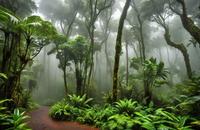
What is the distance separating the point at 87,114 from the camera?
11.6m

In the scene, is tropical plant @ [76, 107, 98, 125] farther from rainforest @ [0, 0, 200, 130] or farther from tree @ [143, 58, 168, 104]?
tree @ [143, 58, 168, 104]

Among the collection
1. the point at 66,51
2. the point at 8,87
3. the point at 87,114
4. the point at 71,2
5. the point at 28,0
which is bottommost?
the point at 87,114

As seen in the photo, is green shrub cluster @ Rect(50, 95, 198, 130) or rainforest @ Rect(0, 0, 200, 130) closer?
green shrub cluster @ Rect(50, 95, 198, 130)

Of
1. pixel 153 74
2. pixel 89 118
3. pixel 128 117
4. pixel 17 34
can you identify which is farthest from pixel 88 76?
pixel 128 117

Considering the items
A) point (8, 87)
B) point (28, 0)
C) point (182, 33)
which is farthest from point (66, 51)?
point (182, 33)

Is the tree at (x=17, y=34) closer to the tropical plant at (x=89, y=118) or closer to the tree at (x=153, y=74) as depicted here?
the tropical plant at (x=89, y=118)

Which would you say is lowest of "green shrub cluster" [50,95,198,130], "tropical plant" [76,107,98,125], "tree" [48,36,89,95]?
"tropical plant" [76,107,98,125]

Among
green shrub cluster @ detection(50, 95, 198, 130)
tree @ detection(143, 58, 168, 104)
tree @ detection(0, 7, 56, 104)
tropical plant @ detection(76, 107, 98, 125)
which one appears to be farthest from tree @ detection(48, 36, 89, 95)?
tropical plant @ detection(76, 107, 98, 125)

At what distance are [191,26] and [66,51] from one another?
11.3 meters

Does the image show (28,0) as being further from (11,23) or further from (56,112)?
(56,112)

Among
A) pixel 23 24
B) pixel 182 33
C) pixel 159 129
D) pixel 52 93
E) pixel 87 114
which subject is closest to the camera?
pixel 159 129

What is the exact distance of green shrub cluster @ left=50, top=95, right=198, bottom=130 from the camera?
7238 mm

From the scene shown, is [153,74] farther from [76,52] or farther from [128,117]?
[76,52]

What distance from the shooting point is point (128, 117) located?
8.73 m
